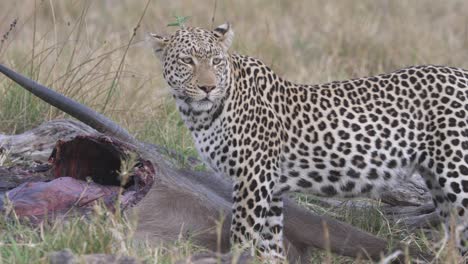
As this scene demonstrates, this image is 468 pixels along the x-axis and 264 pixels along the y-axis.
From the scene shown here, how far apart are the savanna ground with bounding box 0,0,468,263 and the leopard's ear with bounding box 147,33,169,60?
3.20 feet

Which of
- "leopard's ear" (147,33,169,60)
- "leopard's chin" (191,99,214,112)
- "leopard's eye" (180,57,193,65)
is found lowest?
"leopard's chin" (191,99,214,112)

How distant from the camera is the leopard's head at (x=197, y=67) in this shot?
6043mm

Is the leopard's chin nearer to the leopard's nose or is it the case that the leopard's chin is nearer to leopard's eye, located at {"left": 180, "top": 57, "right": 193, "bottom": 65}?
the leopard's nose

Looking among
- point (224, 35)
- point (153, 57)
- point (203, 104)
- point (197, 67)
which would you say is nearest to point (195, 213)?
point (203, 104)

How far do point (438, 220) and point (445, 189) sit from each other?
20.4 inches

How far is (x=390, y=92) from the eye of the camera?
640cm

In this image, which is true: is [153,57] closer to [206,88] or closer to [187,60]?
[187,60]

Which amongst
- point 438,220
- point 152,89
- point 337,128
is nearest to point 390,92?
point 337,128

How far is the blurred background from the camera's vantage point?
799 cm

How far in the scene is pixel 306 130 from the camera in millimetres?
6402

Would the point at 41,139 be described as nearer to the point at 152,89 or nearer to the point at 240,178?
the point at 240,178

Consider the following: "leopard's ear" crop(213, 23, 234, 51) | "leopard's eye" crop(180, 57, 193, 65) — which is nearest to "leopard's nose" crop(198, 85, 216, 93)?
"leopard's eye" crop(180, 57, 193, 65)

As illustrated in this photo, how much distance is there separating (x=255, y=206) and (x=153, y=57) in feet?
17.7

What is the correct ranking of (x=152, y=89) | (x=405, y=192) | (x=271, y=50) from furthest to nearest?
1. (x=271, y=50)
2. (x=152, y=89)
3. (x=405, y=192)
